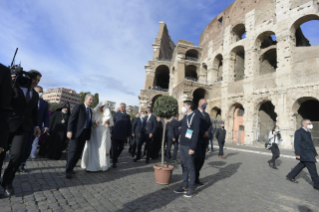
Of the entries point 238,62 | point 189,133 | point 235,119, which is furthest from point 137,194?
point 238,62

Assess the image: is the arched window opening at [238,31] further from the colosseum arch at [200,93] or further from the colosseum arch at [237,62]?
the colosseum arch at [200,93]

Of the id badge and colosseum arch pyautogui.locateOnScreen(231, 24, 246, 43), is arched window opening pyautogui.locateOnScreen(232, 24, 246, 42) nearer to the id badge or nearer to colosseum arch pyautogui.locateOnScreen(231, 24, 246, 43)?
colosseum arch pyautogui.locateOnScreen(231, 24, 246, 43)

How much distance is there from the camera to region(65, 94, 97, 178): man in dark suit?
13.7 feet

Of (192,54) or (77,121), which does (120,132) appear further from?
(192,54)

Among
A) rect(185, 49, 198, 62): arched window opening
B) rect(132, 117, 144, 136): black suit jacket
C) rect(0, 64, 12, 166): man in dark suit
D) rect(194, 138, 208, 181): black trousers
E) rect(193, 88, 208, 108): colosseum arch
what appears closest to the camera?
rect(0, 64, 12, 166): man in dark suit

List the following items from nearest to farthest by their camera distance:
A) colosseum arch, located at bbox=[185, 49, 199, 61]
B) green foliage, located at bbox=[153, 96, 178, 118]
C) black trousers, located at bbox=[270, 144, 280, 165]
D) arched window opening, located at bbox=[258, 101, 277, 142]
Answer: black trousers, located at bbox=[270, 144, 280, 165] → arched window opening, located at bbox=[258, 101, 277, 142] → green foliage, located at bbox=[153, 96, 178, 118] → colosseum arch, located at bbox=[185, 49, 199, 61]

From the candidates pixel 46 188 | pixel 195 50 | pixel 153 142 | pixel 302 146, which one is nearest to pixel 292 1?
pixel 195 50

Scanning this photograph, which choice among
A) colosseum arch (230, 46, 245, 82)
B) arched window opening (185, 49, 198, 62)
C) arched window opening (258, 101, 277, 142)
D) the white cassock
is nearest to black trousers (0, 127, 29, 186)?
the white cassock

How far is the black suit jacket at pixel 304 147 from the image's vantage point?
463 centimetres

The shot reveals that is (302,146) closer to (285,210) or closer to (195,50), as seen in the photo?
(285,210)

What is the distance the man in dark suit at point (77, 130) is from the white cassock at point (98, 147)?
16.2 inches

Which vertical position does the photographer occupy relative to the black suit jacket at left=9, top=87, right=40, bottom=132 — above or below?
below

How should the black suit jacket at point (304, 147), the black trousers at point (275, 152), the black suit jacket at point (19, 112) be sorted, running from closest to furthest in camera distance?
the black suit jacket at point (19, 112) < the black suit jacket at point (304, 147) < the black trousers at point (275, 152)

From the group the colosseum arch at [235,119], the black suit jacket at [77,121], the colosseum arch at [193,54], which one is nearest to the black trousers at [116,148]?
the black suit jacket at [77,121]
